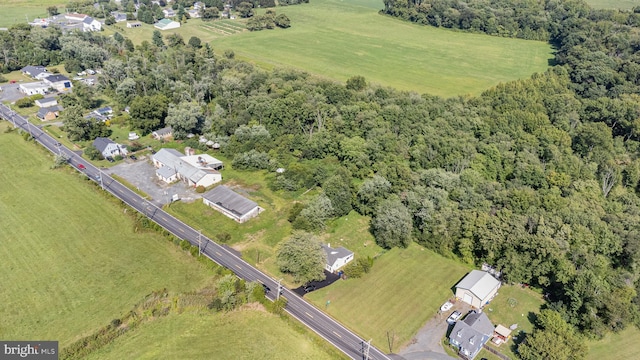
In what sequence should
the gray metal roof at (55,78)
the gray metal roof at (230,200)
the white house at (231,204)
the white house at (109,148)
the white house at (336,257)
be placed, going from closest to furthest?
the white house at (336,257)
the white house at (231,204)
the gray metal roof at (230,200)
the white house at (109,148)
the gray metal roof at (55,78)

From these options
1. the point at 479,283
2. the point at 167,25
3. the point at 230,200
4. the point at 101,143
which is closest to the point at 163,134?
the point at 101,143

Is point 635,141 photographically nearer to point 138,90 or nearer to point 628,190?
point 628,190

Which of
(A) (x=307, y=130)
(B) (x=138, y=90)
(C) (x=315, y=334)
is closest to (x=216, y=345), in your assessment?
(C) (x=315, y=334)

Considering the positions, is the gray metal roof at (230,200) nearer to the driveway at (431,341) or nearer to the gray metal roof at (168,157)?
the gray metal roof at (168,157)

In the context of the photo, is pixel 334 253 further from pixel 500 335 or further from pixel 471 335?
pixel 500 335

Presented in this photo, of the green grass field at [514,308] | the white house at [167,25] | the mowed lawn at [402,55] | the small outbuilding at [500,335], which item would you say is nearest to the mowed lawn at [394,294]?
the green grass field at [514,308]

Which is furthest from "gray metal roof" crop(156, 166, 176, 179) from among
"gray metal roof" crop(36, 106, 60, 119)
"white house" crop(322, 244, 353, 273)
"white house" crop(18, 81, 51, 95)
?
"white house" crop(18, 81, 51, 95)

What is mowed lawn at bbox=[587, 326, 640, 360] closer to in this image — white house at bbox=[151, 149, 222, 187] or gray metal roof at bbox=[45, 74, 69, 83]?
white house at bbox=[151, 149, 222, 187]
